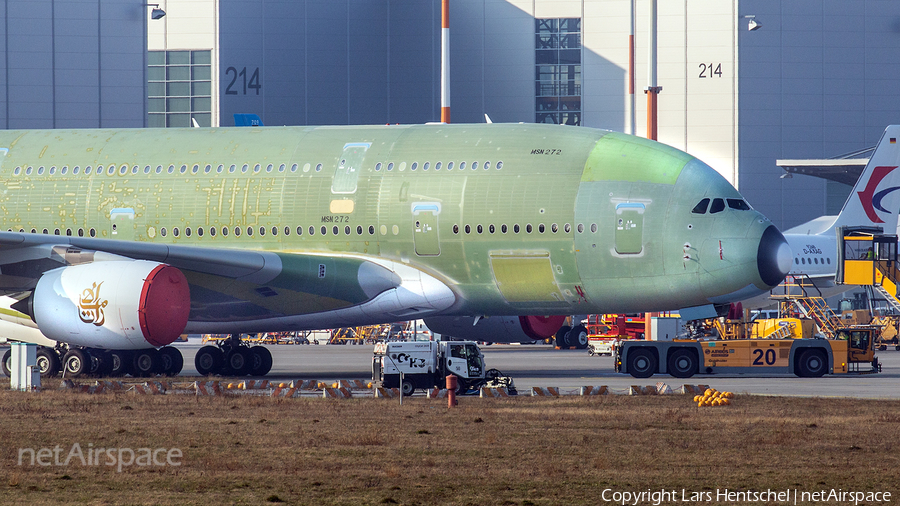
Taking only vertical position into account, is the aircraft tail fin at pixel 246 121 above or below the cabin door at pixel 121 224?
above

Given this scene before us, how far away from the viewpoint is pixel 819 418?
18.7m

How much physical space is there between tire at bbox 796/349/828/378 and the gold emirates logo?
17764 millimetres

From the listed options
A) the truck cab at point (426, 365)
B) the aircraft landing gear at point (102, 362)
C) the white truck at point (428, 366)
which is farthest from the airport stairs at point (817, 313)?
the aircraft landing gear at point (102, 362)

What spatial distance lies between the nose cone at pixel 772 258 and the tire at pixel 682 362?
16.1 feet

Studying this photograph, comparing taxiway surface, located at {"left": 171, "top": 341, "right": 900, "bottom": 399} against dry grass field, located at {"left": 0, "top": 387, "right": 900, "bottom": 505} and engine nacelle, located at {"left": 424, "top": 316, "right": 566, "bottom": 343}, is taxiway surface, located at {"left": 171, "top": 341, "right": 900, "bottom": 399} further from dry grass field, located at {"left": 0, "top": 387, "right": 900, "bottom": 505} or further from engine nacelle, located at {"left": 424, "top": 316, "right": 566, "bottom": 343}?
dry grass field, located at {"left": 0, "top": 387, "right": 900, "bottom": 505}

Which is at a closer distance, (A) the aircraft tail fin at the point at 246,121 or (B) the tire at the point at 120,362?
(B) the tire at the point at 120,362

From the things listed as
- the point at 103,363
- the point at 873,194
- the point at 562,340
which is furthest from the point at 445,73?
the point at 103,363

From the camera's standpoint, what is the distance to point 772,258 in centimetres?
2519

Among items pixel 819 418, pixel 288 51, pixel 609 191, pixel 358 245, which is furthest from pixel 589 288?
pixel 288 51

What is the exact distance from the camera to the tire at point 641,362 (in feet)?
97.9

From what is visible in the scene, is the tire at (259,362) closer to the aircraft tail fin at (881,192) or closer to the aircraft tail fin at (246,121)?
the aircraft tail fin at (246,121)

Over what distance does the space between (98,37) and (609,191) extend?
153ft

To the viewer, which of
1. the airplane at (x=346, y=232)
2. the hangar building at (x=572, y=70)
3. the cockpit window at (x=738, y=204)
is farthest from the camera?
the hangar building at (x=572, y=70)

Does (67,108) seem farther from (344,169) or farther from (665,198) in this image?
(665,198)
